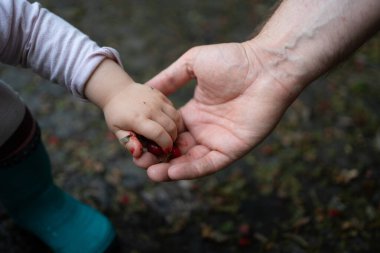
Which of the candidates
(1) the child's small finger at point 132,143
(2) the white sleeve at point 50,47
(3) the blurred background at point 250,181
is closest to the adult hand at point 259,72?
(1) the child's small finger at point 132,143

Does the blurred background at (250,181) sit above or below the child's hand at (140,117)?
below

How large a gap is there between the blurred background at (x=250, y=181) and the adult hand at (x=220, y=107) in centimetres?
78

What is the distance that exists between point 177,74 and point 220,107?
257 mm

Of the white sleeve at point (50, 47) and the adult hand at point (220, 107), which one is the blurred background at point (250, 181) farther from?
the white sleeve at point (50, 47)

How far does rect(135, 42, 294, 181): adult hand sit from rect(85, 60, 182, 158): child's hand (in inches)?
5.5

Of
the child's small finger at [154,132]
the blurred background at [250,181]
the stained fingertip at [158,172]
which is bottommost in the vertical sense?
the blurred background at [250,181]

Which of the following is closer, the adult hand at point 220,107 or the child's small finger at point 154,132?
the child's small finger at point 154,132

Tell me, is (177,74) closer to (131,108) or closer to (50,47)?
(131,108)

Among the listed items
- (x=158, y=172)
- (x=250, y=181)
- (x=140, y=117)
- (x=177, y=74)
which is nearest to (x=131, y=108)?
(x=140, y=117)

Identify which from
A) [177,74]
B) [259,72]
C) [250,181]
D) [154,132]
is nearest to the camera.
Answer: [154,132]

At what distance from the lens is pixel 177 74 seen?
197 centimetres

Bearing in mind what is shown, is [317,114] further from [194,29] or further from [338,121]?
[194,29]

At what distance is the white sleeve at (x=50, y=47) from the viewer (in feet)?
5.49

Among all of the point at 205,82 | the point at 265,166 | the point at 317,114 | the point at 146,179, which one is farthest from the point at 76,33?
the point at 317,114
